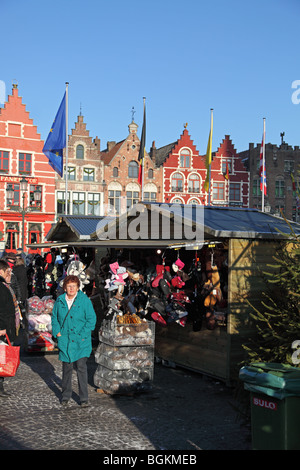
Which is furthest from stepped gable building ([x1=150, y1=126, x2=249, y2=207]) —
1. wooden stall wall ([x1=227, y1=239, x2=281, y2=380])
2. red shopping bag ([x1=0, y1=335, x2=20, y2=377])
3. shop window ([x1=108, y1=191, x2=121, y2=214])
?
red shopping bag ([x1=0, y1=335, x2=20, y2=377])

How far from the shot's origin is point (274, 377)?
153 inches

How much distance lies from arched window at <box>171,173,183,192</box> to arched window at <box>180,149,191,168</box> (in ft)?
3.49

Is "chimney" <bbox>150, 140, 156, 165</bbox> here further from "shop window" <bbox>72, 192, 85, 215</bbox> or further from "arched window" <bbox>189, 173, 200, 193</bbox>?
"shop window" <bbox>72, 192, 85, 215</bbox>

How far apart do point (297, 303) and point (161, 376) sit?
127 inches

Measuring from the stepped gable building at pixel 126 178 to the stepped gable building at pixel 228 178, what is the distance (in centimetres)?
619

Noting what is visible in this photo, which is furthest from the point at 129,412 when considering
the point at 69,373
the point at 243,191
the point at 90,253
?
the point at 243,191

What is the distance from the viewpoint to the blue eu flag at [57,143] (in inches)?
850

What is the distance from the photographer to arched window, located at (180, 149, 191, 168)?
4568 cm

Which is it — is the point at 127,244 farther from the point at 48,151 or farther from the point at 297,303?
the point at 48,151

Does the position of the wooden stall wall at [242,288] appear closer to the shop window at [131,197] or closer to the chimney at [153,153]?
the shop window at [131,197]

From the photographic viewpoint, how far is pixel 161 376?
808cm

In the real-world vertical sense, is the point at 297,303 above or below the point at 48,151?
below

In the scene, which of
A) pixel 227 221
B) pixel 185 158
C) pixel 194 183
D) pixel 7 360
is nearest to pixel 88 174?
pixel 185 158

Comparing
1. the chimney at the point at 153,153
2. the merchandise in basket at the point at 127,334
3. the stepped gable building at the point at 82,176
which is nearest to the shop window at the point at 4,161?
the stepped gable building at the point at 82,176
